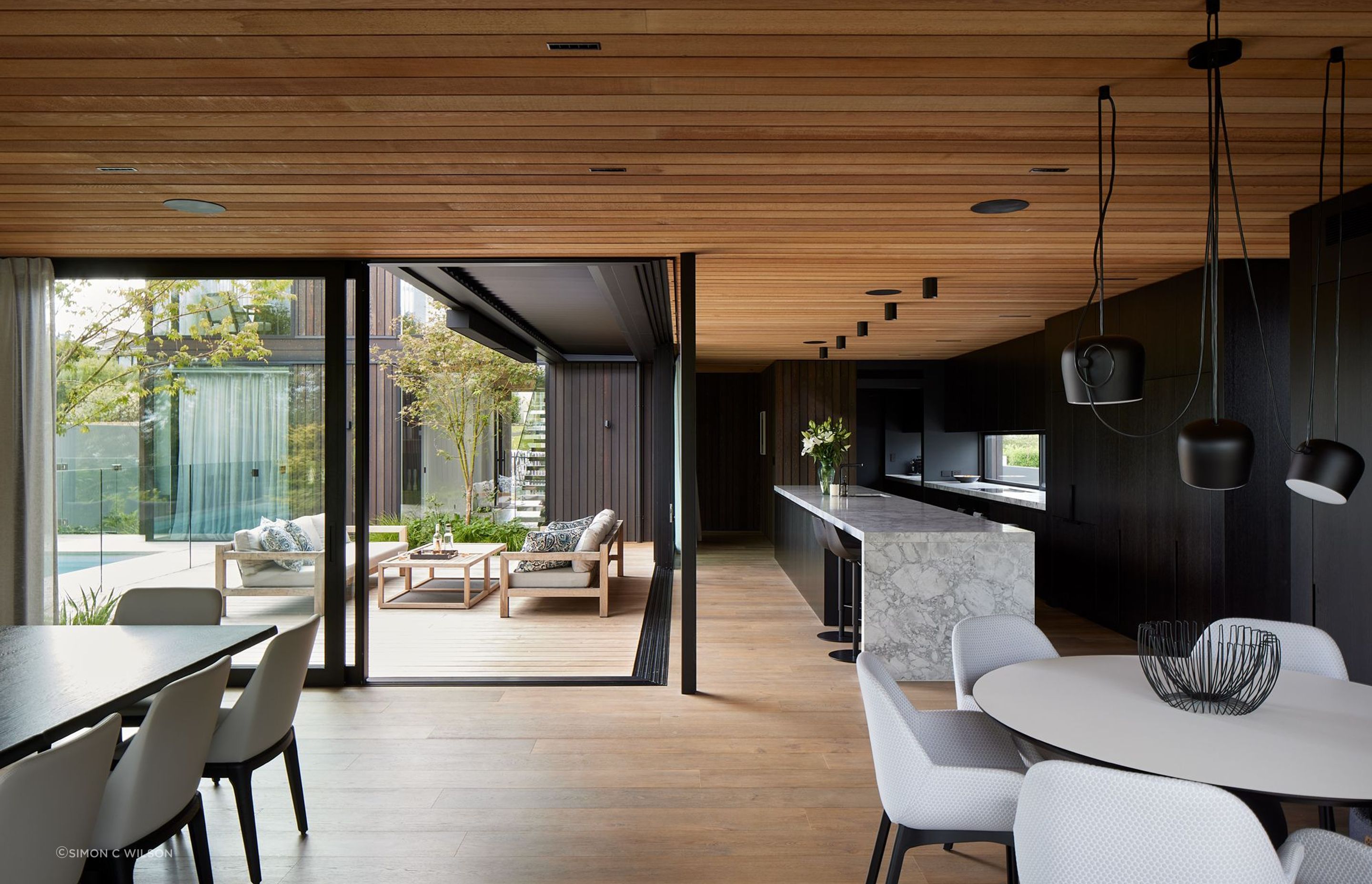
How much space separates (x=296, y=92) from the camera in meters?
2.50

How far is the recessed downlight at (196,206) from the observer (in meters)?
3.63

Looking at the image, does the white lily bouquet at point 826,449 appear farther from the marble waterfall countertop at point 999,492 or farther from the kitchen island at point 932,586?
the kitchen island at point 932,586

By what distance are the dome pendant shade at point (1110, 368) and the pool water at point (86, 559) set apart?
16.2 feet

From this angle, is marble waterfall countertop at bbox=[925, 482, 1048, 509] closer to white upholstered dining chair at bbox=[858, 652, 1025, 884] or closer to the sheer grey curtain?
white upholstered dining chair at bbox=[858, 652, 1025, 884]

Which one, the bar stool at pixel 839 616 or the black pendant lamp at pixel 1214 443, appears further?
the bar stool at pixel 839 616

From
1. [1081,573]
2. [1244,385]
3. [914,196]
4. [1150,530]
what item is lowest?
[1081,573]

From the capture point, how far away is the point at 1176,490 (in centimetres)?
534

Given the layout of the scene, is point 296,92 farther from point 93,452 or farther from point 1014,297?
point 1014,297

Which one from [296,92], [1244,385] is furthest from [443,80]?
[1244,385]

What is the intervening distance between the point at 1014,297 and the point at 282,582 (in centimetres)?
518

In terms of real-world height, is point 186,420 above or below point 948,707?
above

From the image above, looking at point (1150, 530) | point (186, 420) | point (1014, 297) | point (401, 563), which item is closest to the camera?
point (186, 420)

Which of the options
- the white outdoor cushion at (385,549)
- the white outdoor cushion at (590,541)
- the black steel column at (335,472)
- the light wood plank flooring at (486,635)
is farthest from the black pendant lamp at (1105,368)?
the white outdoor cushion at (385,549)

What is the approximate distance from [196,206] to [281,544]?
1922 millimetres
